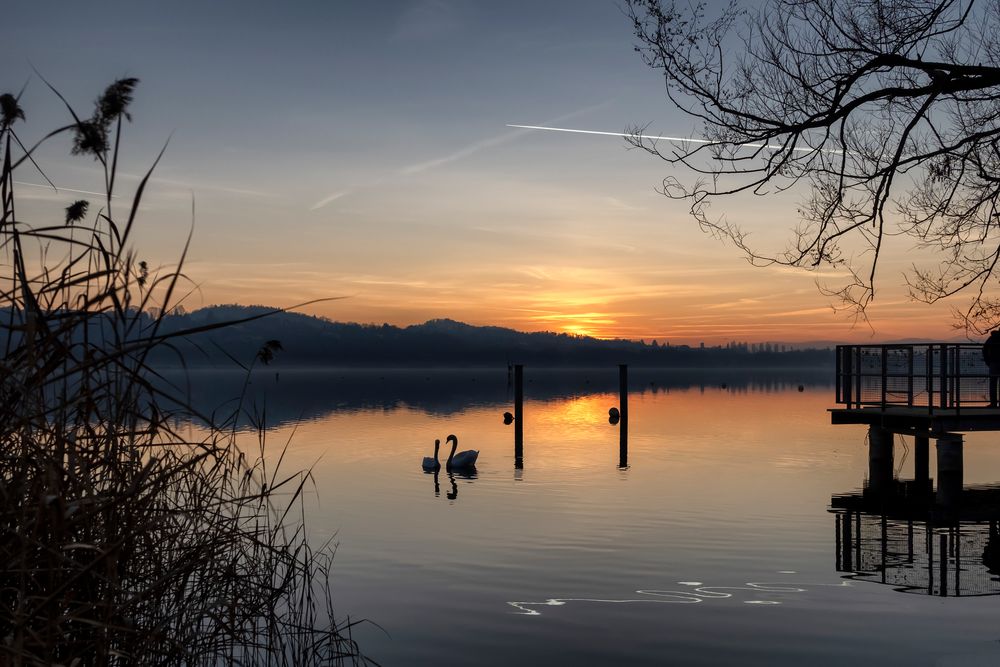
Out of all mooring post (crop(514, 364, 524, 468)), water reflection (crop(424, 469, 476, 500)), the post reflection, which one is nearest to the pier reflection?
the post reflection

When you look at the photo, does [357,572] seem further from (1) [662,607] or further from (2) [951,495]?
(2) [951,495]

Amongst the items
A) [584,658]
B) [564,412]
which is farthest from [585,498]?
[564,412]

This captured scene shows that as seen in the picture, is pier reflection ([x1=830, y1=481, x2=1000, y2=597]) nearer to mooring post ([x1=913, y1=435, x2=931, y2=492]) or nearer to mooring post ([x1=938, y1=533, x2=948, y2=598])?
mooring post ([x1=938, y1=533, x2=948, y2=598])

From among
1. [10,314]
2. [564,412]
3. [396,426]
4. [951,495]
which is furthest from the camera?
[564,412]

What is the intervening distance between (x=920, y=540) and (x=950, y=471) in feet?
15.7

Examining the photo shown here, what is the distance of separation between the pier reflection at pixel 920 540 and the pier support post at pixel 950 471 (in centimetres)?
25

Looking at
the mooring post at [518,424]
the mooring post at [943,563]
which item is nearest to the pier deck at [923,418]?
the mooring post at [943,563]

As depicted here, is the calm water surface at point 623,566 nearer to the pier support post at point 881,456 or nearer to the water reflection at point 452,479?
the water reflection at point 452,479

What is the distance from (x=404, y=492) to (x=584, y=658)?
591 inches

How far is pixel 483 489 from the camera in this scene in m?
25.5

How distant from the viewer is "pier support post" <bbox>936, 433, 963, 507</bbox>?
20.9m

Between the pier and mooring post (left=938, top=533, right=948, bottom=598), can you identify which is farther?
the pier

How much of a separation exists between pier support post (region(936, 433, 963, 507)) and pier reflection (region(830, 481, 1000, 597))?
251 mm

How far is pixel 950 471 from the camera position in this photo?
69.1ft
